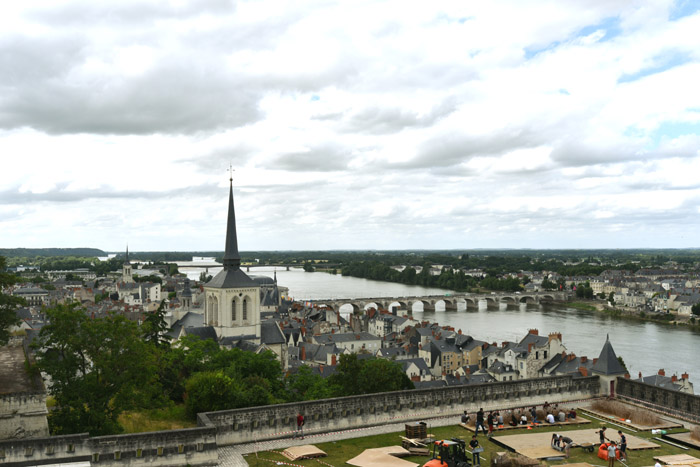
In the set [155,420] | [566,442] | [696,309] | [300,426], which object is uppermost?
[300,426]

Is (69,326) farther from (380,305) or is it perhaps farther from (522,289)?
(522,289)

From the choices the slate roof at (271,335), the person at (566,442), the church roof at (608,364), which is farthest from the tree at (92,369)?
the slate roof at (271,335)

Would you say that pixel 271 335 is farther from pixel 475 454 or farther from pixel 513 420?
pixel 475 454

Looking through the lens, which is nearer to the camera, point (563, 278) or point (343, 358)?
point (343, 358)

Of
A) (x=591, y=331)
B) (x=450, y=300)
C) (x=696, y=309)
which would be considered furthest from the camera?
(x=450, y=300)

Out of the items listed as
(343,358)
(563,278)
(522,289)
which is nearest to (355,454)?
(343,358)

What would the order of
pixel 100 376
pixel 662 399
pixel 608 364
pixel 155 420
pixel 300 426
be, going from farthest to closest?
1. pixel 608 364
2. pixel 155 420
3. pixel 662 399
4. pixel 100 376
5. pixel 300 426

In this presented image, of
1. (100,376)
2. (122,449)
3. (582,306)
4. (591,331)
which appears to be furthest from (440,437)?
(582,306)
